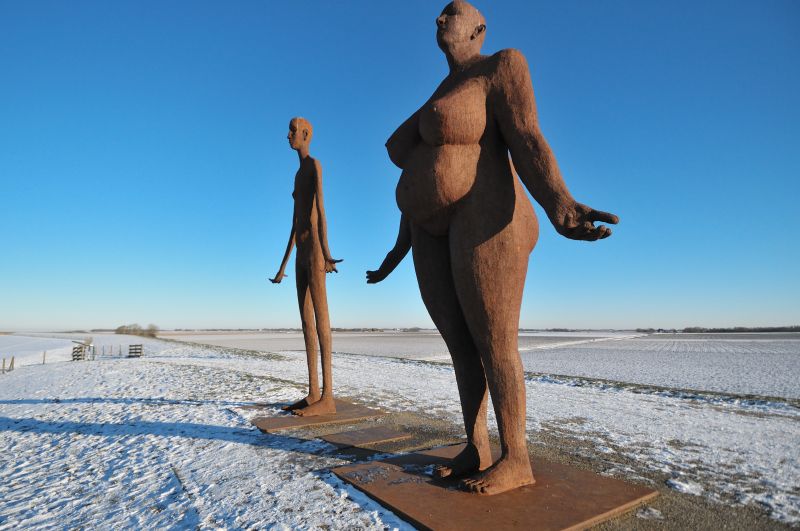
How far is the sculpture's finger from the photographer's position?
2289 millimetres

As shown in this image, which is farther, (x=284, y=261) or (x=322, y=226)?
(x=284, y=261)

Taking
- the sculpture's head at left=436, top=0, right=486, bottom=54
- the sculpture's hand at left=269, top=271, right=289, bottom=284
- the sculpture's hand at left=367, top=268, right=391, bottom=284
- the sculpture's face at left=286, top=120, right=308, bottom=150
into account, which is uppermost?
the sculpture's face at left=286, top=120, right=308, bottom=150

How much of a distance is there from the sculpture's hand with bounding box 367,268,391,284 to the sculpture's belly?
3.18 feet

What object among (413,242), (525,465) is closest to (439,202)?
(413,242)

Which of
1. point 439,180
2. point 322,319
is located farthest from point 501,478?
point 322,319

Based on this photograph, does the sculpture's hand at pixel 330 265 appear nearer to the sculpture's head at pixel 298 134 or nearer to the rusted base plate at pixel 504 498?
the sculpture's head at pixel 298 134

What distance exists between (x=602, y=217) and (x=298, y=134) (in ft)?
16.7

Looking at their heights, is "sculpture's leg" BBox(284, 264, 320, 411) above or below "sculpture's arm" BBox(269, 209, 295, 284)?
below

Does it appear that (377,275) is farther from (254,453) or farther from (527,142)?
(254,453)

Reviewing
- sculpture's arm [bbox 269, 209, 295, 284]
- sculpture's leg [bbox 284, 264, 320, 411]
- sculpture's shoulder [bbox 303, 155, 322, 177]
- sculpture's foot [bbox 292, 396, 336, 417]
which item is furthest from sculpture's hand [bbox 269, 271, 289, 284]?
sculpture's foot [bbox 292, 396, 336, 417]

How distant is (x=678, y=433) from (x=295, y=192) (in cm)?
583

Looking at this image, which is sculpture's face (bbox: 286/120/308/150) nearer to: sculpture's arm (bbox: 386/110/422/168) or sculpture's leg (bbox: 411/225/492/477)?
sculpture's arm (bbox: 386/110/422/168)

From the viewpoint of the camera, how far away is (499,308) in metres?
2.89

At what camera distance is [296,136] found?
6.43 metres
